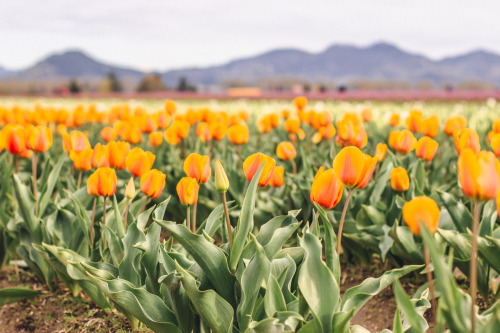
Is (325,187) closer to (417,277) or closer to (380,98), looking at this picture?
(417,277)

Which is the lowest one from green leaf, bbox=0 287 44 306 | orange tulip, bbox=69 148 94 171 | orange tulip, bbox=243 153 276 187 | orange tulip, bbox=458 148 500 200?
→ green leaf, bbox=0 287 44 306

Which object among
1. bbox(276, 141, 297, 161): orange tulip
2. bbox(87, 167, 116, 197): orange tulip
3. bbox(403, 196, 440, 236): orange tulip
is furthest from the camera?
bbox(276, 141, 297, 161): orange tulip

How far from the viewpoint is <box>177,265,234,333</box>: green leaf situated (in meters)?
1.70

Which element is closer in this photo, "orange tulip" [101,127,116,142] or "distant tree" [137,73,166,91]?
"orange tulip" [101,127,116,142]

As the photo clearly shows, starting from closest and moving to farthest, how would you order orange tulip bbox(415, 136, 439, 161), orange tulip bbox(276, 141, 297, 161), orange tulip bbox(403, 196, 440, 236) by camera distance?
1. orange tulip bbox(403, 196, 440, 236)
2. orange tulip bbox(415, 136, 439, 161)
3. orange tulip bbox(276, 141, 297, 161)

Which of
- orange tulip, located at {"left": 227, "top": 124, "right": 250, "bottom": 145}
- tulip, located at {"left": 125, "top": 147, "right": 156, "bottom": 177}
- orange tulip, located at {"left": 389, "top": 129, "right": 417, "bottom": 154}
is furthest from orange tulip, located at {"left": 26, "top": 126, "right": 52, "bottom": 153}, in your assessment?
orange tulip, located at {"left": 389, "top": 129, "right": 417, "bottom": 154}

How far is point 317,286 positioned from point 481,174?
0.64 m

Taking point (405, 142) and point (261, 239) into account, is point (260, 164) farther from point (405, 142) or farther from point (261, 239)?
point (405, 142)

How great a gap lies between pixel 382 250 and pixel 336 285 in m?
1.19

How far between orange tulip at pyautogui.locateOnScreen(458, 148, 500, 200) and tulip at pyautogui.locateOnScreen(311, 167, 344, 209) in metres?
0.53

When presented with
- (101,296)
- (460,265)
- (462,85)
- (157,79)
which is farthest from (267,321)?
(462,85)

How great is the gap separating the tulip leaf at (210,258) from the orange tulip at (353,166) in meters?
0.54

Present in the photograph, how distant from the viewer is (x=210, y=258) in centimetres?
182

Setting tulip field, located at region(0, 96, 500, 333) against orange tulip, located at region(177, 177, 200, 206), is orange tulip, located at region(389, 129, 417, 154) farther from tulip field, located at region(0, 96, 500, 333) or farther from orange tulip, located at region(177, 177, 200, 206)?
orange tulip, located at region(177, 177, 200, 206)
